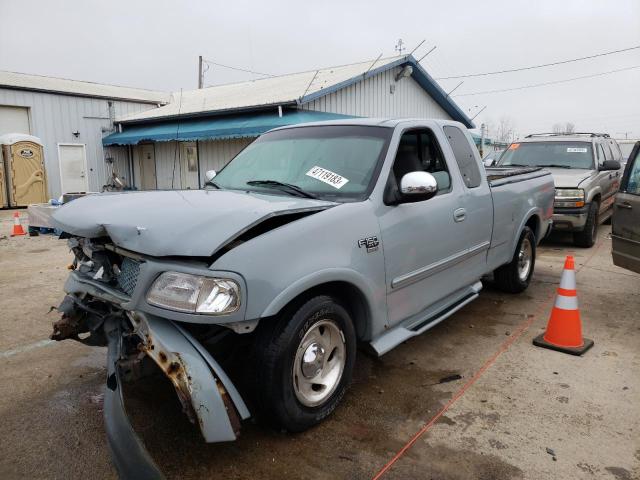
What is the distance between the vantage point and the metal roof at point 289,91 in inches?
551

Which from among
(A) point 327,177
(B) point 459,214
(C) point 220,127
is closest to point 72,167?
(C) point 220,127

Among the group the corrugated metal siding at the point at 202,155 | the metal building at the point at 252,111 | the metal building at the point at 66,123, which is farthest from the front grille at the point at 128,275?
the metal building at the point at 66,123

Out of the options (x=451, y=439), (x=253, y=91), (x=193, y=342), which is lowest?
(x=451, y=439)

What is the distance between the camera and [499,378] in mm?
3623

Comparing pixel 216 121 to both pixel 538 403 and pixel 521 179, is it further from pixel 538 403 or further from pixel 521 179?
pixel 538 403

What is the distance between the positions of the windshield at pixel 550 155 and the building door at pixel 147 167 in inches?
553

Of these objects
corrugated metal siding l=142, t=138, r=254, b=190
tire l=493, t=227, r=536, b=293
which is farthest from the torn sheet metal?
corrugated metal siding l=142, t=138, r=254, b=190

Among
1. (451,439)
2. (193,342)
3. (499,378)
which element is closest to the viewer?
(193,342)

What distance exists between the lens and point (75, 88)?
20.8 m

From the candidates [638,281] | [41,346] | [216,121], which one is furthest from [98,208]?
[216,121]

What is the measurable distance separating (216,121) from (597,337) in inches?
520

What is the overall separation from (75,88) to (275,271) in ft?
72.7

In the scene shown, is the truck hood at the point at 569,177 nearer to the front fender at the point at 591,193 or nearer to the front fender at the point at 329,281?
the front fender at the point at 591,193

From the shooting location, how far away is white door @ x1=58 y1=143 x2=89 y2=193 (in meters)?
18.8
